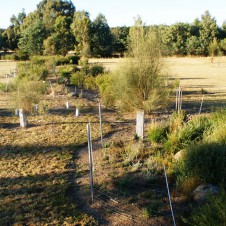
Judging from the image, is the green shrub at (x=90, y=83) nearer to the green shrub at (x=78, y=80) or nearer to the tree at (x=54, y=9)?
the green shrub at (x=78, y=80)

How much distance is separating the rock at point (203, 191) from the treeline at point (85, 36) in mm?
27974

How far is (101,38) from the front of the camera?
52062 mm

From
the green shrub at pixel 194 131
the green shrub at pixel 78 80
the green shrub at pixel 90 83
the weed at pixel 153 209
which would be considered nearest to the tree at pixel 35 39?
the green shrub at pixel 78 80

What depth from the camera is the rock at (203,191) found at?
521 cm

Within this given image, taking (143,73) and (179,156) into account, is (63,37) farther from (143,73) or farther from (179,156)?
(179,156)

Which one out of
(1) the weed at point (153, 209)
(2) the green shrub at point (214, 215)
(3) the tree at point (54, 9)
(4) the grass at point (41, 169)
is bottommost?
(4) the grass at point (41, 169)

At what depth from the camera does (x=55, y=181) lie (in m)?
6.76

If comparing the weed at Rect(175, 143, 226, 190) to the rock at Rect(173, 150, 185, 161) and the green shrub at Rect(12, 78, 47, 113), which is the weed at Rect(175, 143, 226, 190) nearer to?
the rock at Rect(173, 150, 185, 161)

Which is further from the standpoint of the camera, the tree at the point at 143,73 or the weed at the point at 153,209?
the tree at the point at 143,73

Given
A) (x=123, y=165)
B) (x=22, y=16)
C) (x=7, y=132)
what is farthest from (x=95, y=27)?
(x=123, y=165)

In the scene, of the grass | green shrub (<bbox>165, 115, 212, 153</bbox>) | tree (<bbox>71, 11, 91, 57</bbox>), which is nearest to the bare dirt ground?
the grass

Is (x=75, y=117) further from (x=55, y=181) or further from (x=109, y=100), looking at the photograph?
(x=55, y=181)

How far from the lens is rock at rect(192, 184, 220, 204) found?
5.21 meters

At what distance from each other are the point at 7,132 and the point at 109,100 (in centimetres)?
514
